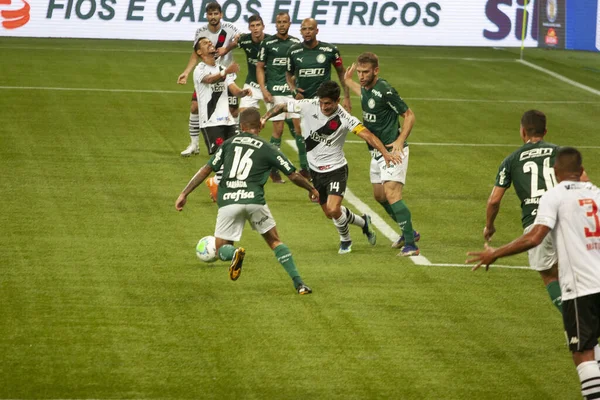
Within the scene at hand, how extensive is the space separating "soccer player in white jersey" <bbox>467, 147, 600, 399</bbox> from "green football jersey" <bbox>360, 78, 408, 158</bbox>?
5098 millimetres

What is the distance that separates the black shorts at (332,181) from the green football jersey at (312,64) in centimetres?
350

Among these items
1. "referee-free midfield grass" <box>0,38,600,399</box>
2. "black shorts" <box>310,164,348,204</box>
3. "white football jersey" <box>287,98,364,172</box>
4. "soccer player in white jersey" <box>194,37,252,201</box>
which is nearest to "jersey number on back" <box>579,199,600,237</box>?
"referee-free midfield grass" <box>0,38,600,399</box>

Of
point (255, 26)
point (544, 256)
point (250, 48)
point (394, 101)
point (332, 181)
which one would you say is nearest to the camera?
point (544, 256)

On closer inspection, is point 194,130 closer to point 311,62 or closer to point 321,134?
point 311,62

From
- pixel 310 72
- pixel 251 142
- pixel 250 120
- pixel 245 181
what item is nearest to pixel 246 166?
pixel 245 181

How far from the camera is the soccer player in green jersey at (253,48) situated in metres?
18.9

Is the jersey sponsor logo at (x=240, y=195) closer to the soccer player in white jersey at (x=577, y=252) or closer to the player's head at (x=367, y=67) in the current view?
the player's head at (x=367, y=67)

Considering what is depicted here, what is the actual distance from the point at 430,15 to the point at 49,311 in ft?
83.4

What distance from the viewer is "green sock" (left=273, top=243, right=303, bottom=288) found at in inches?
454

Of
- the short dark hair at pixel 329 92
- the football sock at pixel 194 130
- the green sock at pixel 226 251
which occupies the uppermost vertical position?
the short dark hair at pixel 329 92

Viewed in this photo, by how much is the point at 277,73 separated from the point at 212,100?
1855 millimetres

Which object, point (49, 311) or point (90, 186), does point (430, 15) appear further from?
point (49, 311)

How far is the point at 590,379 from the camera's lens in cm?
818

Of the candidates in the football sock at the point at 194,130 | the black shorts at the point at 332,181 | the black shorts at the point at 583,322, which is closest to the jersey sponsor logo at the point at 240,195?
the black shorts at the point at 332,181
